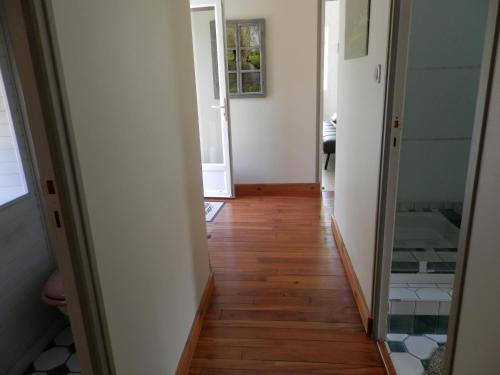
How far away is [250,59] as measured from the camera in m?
3.94

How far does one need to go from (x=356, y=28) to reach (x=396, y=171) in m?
0.96

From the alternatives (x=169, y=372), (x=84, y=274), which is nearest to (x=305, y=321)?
(x=169, y=372)

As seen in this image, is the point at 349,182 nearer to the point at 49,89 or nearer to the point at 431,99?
the point at 431,99

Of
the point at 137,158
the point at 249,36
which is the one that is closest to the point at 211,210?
the point at 249,36

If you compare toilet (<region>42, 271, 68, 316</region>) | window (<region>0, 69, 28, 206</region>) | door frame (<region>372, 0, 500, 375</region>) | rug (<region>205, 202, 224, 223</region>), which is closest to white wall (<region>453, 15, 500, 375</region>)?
door frame (<region>372, 0, 500, 375</region>)

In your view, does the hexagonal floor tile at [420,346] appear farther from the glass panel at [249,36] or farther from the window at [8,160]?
the glass panel at [249,36]

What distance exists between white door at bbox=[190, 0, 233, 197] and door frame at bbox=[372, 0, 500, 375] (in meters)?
2.34

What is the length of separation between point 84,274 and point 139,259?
1.04 ft

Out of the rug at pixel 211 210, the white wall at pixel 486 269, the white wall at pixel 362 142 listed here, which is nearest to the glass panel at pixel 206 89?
the rug at pixel 211 210

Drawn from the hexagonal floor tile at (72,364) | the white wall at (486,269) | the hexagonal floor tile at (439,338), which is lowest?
the hexagonal floor tile at (439,338)

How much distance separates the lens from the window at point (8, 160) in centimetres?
160

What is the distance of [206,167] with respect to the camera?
4.03 metres

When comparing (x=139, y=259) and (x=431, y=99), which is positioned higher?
(x=431, y=99)

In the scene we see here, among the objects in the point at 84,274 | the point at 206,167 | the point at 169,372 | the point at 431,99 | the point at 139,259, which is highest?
the point at 431,99
